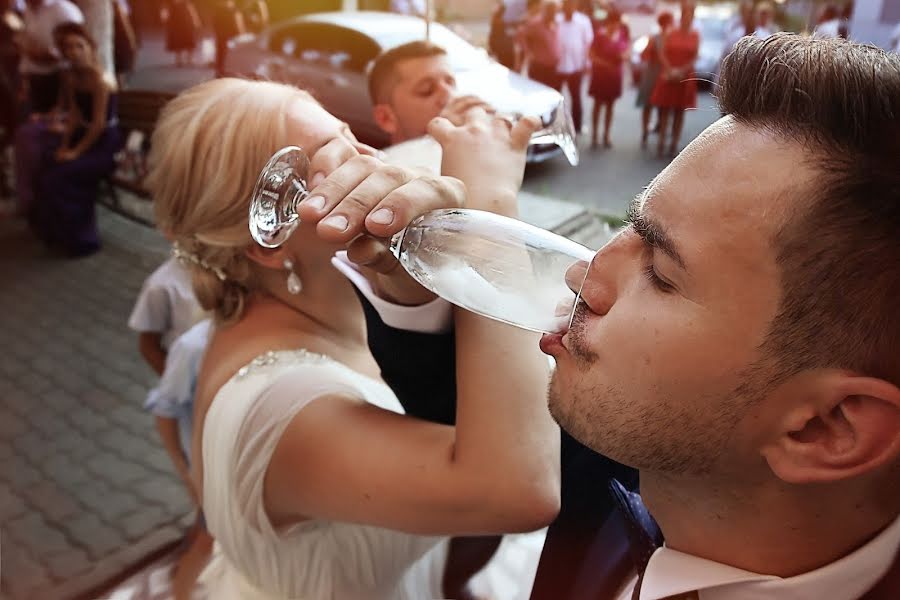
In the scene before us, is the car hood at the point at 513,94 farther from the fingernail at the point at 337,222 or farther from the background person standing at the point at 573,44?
the fingernail at the point at 337,222

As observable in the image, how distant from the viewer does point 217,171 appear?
1.31 m

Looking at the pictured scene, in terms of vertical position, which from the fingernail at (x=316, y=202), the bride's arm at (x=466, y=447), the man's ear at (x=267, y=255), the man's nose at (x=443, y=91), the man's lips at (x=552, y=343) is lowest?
the bride's arm at (x=466, y=447)

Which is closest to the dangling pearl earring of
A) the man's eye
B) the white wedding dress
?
the white wedding dress

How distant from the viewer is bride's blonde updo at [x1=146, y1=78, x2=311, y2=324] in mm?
1277

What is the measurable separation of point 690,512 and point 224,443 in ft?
2.43

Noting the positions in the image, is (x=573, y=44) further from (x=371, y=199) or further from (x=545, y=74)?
(x=371, y=199)

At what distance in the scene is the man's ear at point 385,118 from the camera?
2480 millimetres

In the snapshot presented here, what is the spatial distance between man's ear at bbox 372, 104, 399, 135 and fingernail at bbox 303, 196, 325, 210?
1.65 m

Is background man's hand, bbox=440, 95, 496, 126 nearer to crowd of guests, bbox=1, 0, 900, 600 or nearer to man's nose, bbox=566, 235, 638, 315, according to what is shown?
crowd of guests, bbox=1, 0, 900, 600

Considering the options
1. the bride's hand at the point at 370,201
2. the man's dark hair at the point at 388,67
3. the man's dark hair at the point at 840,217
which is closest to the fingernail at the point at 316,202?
the bride's hand at the point at 370,201

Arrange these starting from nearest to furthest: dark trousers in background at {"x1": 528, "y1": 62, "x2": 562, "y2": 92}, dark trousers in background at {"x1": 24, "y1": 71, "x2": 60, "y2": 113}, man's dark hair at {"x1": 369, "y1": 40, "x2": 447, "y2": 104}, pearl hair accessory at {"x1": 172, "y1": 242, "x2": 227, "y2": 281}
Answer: pearl hair accessory at {"x1": 172, "y1": 242, "x2": 227, "y2": 281} → dark trousers in background at {"x1": 528, "y1": 62, "x2": 562, "y2": 92} → man's dark hair at {"x1": 369, "y1": 40, "x2": 447, "y2": 104} → dark trousers in background at {"x1": 24, "y1": 71, "x2": 60, "y2": 113}

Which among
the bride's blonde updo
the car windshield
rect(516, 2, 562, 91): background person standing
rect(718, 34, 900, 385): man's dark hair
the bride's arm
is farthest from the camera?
the car windshield

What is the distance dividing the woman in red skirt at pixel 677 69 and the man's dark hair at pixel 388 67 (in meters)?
0.96

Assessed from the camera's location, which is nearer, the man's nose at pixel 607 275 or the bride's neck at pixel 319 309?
the man's nose at pixel 607 275
